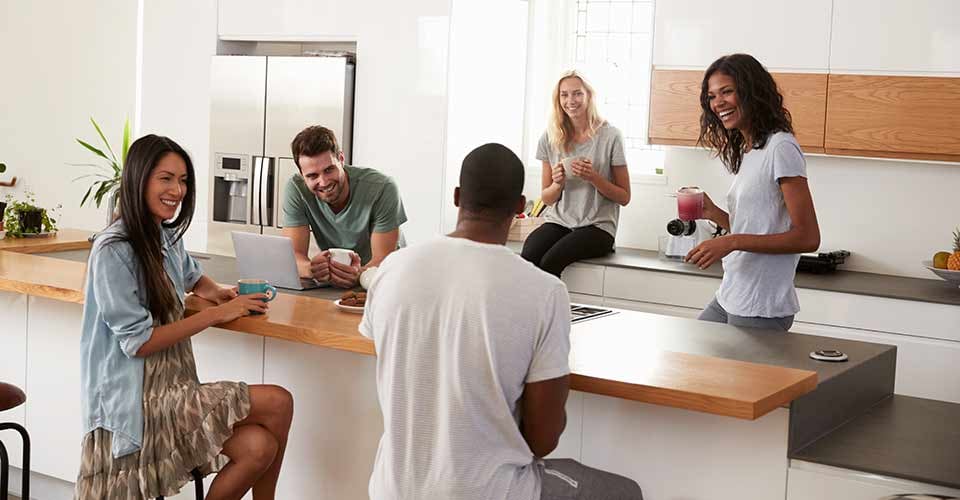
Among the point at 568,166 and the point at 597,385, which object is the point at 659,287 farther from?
the point at 597,385

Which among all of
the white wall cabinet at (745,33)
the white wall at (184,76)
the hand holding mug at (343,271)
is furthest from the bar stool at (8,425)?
the white wall cabinet at (745,33)

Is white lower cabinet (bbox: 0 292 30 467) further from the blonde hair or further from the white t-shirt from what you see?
the blonde hair

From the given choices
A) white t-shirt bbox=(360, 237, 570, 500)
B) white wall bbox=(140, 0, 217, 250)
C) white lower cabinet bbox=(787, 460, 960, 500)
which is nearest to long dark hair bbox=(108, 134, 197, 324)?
white t-shirt bbox=(360, 237, 570, 500)

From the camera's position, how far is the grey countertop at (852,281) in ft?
14.3

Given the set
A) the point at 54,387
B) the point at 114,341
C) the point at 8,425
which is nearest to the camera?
the point at 114,341

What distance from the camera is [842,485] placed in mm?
2395

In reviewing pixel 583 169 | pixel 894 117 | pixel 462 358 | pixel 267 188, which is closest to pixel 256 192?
pixel 267 188

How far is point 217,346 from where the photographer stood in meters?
3.35

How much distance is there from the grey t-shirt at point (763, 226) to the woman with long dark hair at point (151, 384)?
1.39 m

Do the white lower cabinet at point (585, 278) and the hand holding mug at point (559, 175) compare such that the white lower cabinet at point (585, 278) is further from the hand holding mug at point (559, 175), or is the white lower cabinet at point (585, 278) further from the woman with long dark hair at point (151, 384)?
the woman with long dark hair at point (151, 384)

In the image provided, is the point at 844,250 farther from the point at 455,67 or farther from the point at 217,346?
the point at 217,346

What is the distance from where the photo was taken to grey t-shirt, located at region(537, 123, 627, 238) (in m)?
4.97

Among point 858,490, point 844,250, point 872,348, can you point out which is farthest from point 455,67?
point 858,490

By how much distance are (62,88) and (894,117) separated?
5031mm
